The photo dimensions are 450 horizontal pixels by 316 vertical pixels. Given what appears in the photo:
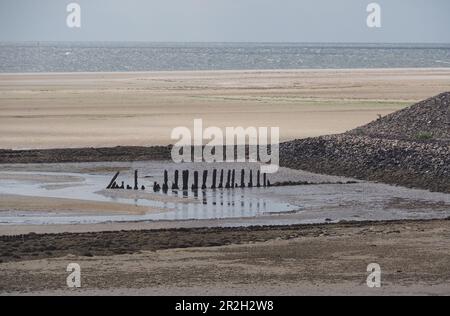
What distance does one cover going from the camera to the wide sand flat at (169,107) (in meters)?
57.7

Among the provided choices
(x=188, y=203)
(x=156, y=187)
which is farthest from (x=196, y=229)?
(x=156, y=187)

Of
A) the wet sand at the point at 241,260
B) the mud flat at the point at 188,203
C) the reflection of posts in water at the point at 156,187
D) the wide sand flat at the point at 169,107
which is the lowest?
the wet sand at the point at 241,260

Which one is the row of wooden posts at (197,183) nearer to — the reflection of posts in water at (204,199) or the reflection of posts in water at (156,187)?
the reflection of posts in water at (156,187)

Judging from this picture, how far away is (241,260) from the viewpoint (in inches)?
946

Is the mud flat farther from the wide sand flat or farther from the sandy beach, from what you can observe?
the wide sand flat

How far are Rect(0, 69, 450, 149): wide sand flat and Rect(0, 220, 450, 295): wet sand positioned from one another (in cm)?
2570

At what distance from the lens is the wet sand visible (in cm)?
2127

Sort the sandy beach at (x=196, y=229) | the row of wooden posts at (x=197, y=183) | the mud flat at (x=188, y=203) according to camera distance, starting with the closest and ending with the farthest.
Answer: the sandy beach at (x=196, y=229), the mud flat at (x=188, y=203), the row of wooden posts at (x=197, y=183)

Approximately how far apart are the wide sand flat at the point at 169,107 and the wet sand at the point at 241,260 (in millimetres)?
25704

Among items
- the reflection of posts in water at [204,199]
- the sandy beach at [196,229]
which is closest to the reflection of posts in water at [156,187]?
the sandy beach at [196,229]

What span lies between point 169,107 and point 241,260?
53.4 m

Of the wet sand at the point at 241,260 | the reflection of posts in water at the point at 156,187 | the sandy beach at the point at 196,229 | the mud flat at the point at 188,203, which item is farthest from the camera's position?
the reflection of posts in water at the point at 156,187

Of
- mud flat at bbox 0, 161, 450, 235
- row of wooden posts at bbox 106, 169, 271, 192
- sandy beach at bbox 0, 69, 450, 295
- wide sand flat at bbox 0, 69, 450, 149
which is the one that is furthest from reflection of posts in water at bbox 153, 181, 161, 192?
wide sand flat at bbox 0, 69, 450, 149
